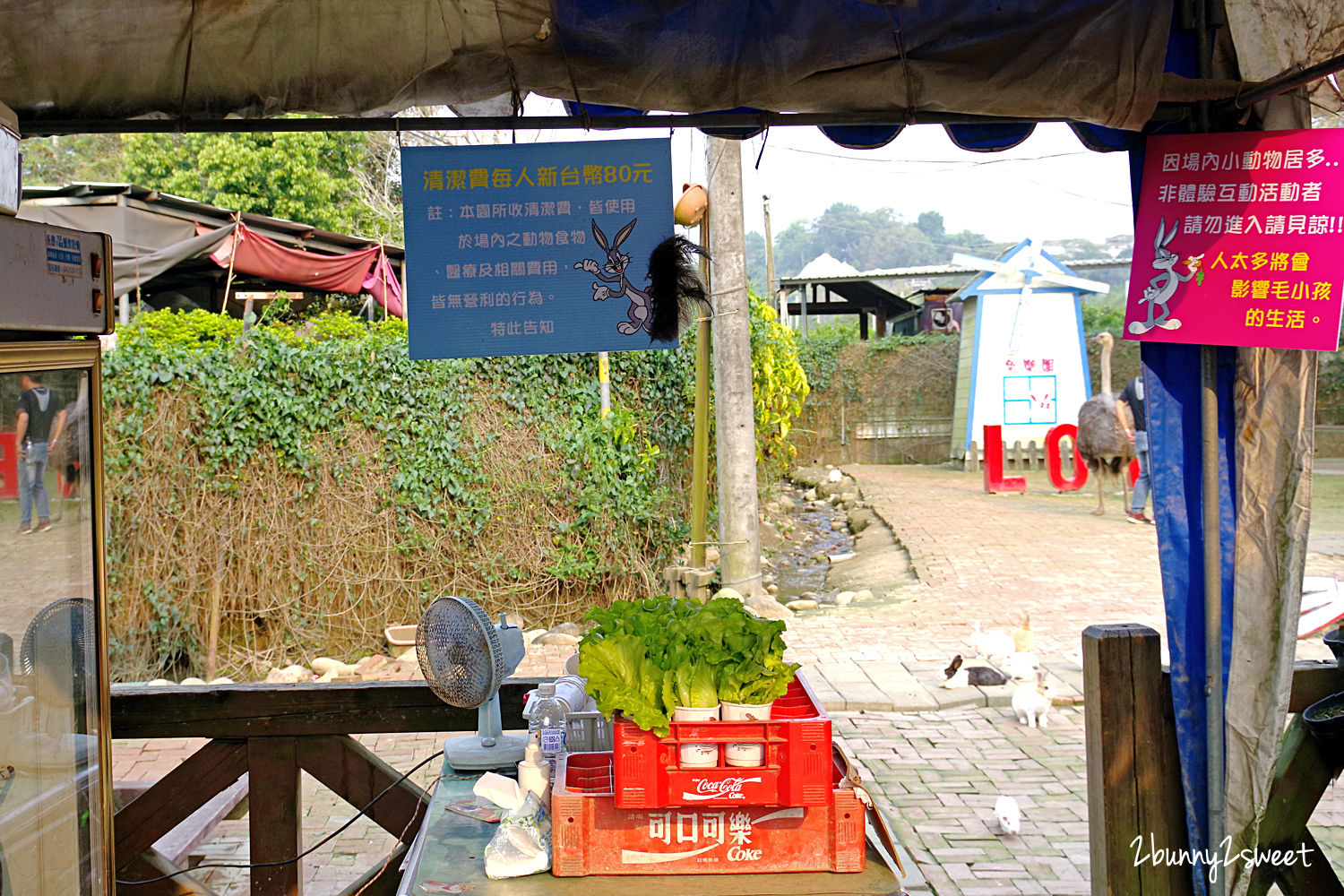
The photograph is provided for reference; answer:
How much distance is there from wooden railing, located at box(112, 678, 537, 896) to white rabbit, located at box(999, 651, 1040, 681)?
14.5 ft

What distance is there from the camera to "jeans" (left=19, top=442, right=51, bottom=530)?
269 centimetres

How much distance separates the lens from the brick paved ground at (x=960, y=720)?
5062 mm

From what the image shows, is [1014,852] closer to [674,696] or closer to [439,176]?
[674,696]

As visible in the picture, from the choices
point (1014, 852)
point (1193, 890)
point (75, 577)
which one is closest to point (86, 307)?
point (75, 577)

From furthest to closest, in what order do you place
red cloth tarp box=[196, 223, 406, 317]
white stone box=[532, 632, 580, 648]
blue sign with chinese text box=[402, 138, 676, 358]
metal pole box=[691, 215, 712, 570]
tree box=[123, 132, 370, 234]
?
1. tree box=[123, 132, 370, 234]
2. red cloth tarp box=[196, 223, 406, 317]
3. metal pole box=[691, 215, 712, 570]
4. white stone box=[532, 632, 580, 648]
5. blue sign with chinese text box=[402, 138, 676, 358]

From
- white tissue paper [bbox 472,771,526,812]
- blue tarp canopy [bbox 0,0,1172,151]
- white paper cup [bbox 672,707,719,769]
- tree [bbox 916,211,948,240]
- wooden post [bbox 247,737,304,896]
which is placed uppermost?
tree [bbox 916,211,948,240]

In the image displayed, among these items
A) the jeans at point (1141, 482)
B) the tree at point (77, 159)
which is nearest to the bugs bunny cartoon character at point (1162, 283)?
the jeans at point (1141, 482)

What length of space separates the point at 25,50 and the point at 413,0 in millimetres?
1160

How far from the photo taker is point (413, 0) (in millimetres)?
3174

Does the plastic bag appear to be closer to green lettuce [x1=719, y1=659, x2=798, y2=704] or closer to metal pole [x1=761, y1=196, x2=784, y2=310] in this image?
green lettuce [x1=719, y1=659, x2=798, y2=704]

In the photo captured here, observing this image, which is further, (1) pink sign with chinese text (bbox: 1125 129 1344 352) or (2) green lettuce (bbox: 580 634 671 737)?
(1) pink sign with chinese text (bbox: 1125 129 1344 352)

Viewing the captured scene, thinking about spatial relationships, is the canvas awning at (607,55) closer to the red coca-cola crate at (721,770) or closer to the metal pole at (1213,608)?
the metal pole at (1213,608)

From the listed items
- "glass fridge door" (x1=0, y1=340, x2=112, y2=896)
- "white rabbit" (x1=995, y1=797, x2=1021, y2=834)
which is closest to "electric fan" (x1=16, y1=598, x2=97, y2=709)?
"glass fridge door" (x1=0, y1=340, x2=112, y2=896)

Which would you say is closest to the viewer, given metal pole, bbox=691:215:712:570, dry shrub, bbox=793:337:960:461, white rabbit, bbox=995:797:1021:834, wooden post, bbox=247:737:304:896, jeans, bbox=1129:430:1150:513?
wooden post, bbox=247:737:304:896
